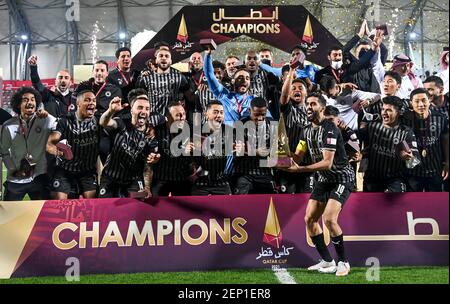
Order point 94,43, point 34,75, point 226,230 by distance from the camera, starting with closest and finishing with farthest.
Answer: point 226,230 < point 34,75 < point 94,43

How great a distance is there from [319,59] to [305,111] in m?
0.68

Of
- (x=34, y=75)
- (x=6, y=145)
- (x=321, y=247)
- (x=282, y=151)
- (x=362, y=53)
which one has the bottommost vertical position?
(x=321, y=247)

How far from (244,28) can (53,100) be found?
7.41 ft

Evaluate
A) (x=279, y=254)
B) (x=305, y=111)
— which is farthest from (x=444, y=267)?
(x=305, y=111)

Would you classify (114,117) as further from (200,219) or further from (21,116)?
(200,219)

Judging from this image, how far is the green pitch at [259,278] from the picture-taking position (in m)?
4.73

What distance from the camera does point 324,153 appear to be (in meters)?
4.91

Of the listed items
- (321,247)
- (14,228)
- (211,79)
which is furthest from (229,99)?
(14,228)

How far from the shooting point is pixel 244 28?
18.4 ft

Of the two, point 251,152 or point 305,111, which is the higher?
point 305,111

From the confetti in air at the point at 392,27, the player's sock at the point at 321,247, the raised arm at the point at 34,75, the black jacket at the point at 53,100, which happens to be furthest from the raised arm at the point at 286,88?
the raised arm at the point at 34,75

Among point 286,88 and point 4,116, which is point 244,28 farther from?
point 4,116

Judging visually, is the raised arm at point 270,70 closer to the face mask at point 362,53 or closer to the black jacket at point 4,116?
the face mask at point 362,53
